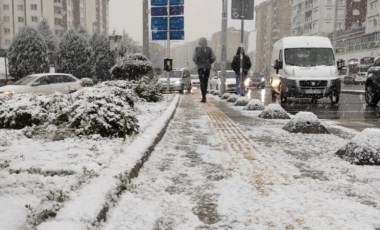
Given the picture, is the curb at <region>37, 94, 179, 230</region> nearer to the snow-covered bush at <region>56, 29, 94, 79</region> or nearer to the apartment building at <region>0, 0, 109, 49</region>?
the snow-covered bush at <region>56, 29, 94, 79</region>

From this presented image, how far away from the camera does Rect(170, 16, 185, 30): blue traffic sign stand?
A: 1791 cm

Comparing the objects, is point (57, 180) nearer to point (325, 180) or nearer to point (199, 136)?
point (325, 180)

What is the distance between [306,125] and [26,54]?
119ft

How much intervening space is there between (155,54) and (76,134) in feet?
364

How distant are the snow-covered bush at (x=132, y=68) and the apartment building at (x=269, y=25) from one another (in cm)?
8527

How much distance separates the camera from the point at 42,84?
16.3 m

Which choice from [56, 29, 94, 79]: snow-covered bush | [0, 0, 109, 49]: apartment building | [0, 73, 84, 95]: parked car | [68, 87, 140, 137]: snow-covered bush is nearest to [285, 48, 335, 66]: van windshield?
[0, 73, 84, 95]: parked car

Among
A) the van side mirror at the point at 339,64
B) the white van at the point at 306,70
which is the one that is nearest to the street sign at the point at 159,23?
the white van at the point at 306,70

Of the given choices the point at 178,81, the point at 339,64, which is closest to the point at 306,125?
the point at 339,64

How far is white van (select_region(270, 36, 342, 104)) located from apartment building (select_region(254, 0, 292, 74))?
274 feet

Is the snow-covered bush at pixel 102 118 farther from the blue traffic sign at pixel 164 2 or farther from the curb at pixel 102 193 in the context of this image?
the blue traffic sign at pixel 164 2

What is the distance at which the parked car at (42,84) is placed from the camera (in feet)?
50.1

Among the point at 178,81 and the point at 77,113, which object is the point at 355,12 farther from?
the point at 77,113

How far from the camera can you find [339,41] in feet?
211
